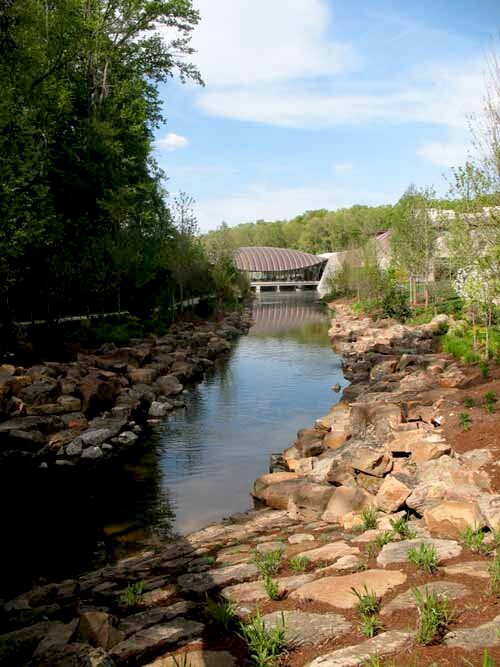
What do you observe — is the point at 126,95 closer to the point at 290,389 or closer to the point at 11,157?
the point at 11,157

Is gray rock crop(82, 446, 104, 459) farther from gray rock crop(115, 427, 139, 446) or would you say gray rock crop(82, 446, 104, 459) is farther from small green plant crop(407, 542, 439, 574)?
small green plant crop(407, 542, 439, 574)

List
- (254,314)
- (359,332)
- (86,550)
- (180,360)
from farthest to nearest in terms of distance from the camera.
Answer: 1. (254,314)
2. (359,332)
3. (180,360)
4. (86,550)

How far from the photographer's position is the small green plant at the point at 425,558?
5.20 meters

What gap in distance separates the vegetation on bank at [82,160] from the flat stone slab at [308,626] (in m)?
13.2

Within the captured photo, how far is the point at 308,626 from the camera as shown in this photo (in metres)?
4.57

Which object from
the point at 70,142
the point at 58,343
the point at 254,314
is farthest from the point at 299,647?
the point at 254,314

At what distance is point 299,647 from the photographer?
4.32 meters

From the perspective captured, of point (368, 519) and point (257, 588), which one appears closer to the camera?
point (257, 588)

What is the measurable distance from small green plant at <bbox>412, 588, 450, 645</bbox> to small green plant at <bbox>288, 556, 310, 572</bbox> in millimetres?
1783

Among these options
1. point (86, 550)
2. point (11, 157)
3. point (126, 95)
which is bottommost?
point (86, 550)

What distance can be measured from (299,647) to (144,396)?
13.7 m

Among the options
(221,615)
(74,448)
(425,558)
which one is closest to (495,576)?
(425,558)

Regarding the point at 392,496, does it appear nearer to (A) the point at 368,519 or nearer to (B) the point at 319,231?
(A) the point at 368,519

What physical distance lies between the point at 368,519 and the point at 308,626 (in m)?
3.29
